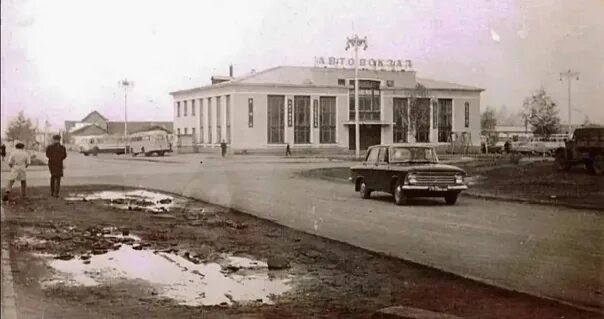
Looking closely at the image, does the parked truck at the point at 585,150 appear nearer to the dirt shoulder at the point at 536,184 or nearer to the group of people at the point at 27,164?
the dirt shoulder at the point at 536,184

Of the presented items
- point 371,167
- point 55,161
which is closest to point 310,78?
point 371,167

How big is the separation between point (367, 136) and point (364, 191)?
207 millimetres

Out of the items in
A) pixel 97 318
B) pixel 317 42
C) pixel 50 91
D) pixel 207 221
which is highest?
pixel 317 42

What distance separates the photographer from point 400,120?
2.16 metres

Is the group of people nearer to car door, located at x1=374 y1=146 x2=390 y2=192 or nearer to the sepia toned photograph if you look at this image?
the sepia toned photograph

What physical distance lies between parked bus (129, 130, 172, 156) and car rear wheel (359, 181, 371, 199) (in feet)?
2.11

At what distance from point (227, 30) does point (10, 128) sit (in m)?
0.72

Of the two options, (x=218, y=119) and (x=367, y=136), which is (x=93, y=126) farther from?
(x=367, y=136)

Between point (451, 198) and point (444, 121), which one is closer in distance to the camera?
point (444, 121)

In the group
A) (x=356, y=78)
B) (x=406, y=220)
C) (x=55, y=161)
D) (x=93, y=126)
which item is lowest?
(x=406, y=220)

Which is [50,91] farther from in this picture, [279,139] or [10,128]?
[279,139]

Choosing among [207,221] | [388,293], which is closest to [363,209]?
[388,293]

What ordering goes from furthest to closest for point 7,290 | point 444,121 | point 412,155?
point 412,155 < point 444,121 < point 7,290

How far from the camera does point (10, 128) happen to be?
6.56ft
